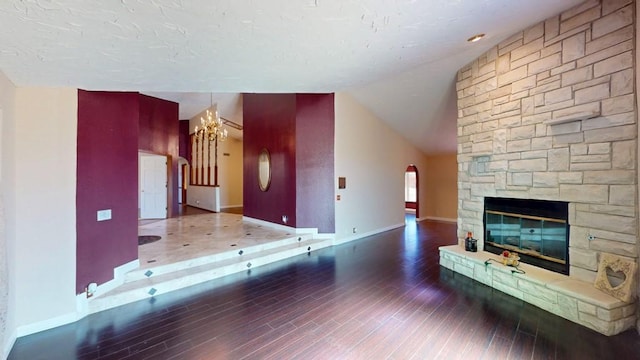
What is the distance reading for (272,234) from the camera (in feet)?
18.4

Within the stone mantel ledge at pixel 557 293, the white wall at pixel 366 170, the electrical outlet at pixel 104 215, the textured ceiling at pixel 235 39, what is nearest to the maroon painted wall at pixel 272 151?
the white wall at pixel 366 170

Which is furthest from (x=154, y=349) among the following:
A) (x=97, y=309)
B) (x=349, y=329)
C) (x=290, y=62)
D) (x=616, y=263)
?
(x=616, y=263)

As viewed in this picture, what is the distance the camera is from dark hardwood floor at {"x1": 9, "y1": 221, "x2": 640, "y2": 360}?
7.06 ft

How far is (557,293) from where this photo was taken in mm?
2689

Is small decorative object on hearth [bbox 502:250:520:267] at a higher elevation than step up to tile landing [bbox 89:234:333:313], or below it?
higher

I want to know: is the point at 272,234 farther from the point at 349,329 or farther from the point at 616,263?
the point at 616,263

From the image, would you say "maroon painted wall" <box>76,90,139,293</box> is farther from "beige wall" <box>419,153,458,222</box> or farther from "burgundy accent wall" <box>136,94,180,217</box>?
"beige wall" <box>419,153,458,222</box>

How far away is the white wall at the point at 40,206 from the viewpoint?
228 cm

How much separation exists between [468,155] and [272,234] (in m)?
4.04

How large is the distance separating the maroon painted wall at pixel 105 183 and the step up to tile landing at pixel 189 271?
249mm

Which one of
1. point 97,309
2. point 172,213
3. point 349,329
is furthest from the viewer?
point 172,213

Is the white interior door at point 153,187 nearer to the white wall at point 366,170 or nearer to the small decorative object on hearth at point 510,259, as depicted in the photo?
the white wall at point 366,170

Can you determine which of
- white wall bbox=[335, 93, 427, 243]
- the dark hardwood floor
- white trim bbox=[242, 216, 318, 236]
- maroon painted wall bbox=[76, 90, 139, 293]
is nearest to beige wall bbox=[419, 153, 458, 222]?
white wall bbox=[335, 93, 427, 243]

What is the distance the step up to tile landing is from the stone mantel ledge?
2.97m
